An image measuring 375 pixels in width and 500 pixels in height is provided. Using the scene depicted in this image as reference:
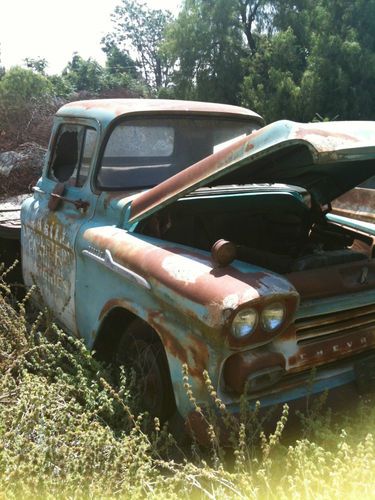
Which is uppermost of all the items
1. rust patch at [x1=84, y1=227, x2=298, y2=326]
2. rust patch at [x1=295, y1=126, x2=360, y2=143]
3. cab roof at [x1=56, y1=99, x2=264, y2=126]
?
cab roof at [x1=56, y1=99, x2=264, y2=126]

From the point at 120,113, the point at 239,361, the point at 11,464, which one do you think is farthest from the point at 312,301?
the point at 120,113

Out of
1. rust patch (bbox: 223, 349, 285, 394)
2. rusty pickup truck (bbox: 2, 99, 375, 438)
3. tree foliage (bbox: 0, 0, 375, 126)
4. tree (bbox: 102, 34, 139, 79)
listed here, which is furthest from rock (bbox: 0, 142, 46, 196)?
tree (bbox: 102, 34, 139, 79)

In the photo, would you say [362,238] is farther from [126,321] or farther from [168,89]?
[168,89]

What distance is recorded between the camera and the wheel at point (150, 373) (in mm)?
2625

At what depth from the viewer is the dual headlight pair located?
2061 millimetres

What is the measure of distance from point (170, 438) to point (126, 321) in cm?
89

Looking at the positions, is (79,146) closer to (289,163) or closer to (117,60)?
(289,163)

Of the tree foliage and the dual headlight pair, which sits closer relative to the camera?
the dual headlight pair

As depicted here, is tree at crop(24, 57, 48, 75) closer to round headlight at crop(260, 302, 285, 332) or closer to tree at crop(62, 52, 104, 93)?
tree at crop(62, 52, 104, 93)

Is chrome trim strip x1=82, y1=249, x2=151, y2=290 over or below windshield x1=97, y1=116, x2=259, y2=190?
below

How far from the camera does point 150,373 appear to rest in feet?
8.77

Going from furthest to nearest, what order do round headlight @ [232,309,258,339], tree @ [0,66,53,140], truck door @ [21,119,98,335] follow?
tree @ [0,66,53,140] < truck door @ [21,119,98,335] < round headlight @ [232,309,258,339]

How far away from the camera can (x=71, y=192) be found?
11.7 ft

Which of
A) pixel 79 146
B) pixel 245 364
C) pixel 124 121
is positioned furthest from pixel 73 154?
pixel 245 364
